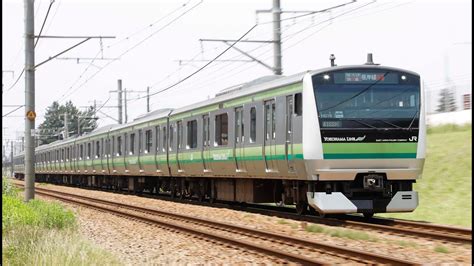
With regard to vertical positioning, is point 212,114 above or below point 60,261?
above

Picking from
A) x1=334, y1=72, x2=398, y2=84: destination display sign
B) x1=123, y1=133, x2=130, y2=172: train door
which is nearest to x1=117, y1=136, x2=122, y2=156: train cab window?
x1=123, y1=133, x2=130, y2=172: train door

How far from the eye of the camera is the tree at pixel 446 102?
35144 mm

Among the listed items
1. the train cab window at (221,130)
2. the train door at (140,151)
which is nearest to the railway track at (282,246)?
the train cab window at (221,130)

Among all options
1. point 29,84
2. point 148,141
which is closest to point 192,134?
point 29,84

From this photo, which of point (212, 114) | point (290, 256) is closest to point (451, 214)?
point (212, 114)

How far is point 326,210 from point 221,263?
16.7 ft

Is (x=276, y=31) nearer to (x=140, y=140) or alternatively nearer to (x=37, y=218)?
(x=140, y=140)

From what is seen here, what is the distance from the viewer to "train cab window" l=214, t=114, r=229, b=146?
66.1ft

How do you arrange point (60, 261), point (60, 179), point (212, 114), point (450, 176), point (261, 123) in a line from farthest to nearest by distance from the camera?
1. point (60, 179)
2. point (450, 176)
3. point (212, 114)
4. point (261, 123)
5. point (60, 261)

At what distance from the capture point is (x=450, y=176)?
2283cm

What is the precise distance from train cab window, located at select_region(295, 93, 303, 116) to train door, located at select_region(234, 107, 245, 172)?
3557 millimetres

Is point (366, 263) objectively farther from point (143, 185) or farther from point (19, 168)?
point (19, 168)

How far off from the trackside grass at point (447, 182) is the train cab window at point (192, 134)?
6572 millimetres

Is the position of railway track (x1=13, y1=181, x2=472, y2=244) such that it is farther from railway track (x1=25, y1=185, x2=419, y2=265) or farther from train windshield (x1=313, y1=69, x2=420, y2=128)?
railway track (x1=25, y1=185, x2=419, y2=265)
